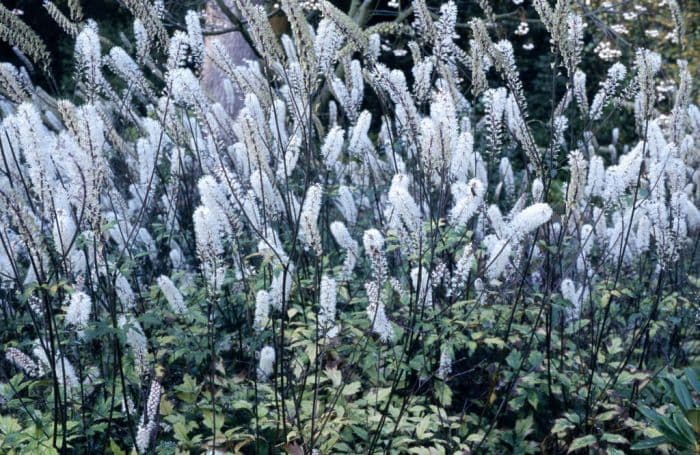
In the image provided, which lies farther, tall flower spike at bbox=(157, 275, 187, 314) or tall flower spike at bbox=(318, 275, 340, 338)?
tall flower spike at bbox=(157, 275, 187, 314)

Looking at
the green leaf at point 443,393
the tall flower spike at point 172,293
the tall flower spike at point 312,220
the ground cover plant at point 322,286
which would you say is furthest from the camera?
the green leaf at point 443,393

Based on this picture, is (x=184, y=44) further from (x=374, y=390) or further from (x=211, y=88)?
(x=211, y=88)

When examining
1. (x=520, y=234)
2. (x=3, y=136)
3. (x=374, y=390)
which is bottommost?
A: (x=374, y=390)

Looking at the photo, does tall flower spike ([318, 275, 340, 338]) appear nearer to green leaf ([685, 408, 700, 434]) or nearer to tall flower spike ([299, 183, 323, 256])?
tall flower spike ([299, 183, 323, 256])

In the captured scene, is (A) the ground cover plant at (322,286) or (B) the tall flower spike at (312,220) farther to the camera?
(A) the ground cover plant at (322,286)

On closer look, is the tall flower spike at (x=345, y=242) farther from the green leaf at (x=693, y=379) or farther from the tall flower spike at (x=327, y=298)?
the green leaf at (x=693, y=379)

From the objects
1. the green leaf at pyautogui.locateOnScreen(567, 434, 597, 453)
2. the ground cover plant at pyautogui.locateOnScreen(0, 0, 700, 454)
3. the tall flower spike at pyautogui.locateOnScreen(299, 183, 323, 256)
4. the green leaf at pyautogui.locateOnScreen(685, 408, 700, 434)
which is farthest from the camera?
the green leaf at pyautogui.locateOnScreen(567, 434, 597, 453)

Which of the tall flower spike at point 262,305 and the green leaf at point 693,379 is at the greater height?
the tall flower spike at point 262,305

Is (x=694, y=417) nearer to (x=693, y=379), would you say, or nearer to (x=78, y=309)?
(x=693, y=379)

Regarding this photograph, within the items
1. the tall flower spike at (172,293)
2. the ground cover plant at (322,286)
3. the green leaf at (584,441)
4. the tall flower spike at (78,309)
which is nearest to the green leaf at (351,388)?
the ground cover plant at (322,286)

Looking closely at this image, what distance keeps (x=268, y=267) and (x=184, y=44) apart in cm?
110

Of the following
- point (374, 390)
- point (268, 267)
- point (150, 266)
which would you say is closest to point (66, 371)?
point (268, 267)

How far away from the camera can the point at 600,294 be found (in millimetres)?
4391

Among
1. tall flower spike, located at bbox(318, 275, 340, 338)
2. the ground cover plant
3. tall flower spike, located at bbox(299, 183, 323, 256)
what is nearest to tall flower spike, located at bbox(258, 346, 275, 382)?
the ground cover plant
